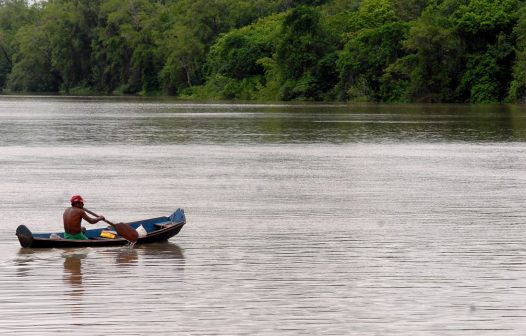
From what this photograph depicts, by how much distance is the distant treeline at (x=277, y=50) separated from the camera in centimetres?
9944

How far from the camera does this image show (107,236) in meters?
18.8

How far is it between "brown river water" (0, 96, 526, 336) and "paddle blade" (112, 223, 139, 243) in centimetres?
24

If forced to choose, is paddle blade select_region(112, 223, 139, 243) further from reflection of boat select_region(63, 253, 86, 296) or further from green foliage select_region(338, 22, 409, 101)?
green foliage select_region(338, 22, 409, 101)

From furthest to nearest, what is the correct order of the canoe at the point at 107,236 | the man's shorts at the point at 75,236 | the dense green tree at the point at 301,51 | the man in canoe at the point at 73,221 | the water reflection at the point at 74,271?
the dense green tree at the point at 301,51, the man's shorts at the point at 75,236, the man in canoe at the point at 73,221, the canoe at the point at 107,236, the water reflection at the point at 74,271

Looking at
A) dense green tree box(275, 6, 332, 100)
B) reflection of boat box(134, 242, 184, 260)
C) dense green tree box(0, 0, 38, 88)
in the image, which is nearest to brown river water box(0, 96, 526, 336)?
reflection of boat box(134, 242, 184, 260)

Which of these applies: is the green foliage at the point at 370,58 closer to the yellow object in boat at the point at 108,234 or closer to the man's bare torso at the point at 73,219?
the yellow object in boat at the point at 108,234

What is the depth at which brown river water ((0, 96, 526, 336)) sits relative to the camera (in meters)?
13.6

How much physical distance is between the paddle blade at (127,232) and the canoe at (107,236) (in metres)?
0.18

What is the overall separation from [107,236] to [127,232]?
19.6 inches

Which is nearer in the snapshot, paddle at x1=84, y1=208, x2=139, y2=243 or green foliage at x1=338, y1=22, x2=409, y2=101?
paddle at x1=84, y1=208, x2=139, y2=243

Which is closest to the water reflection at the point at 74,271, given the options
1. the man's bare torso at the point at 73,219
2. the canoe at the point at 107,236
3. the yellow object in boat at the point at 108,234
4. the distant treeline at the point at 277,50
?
the canoe at the point at 107,236

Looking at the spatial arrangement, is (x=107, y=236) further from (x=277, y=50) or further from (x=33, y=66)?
(x=33, y=66)

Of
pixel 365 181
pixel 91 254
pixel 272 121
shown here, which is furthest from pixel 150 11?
pixel 91 254

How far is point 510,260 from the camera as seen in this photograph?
17734 millimetres
